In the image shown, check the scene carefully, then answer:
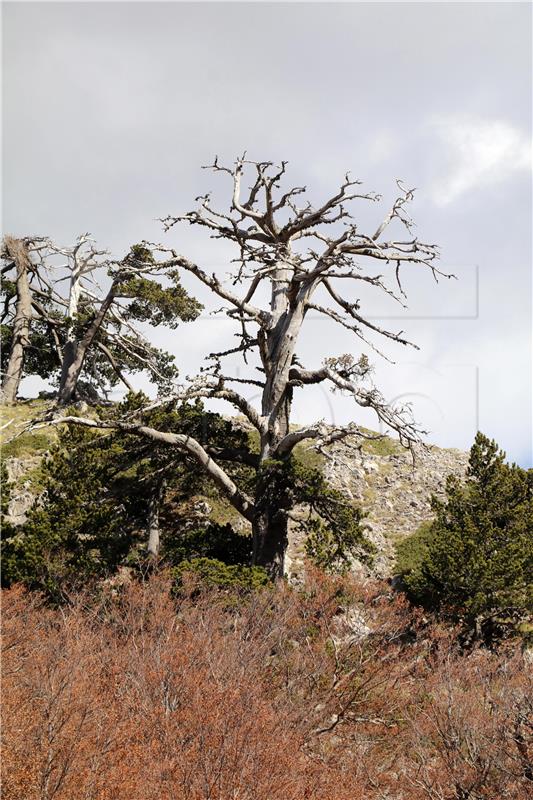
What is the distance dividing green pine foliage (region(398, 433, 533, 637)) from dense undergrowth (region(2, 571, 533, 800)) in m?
1.16

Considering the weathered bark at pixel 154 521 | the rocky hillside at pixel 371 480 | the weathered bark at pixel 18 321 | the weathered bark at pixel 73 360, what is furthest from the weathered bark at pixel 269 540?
the weathered bark at pixel 18 321

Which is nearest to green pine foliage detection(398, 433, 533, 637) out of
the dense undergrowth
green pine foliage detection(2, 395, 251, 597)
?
the dense undergrowth

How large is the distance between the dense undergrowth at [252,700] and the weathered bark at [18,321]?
627 inches

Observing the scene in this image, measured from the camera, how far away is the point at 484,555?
16.9 meters

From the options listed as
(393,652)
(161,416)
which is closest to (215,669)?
(393,652)

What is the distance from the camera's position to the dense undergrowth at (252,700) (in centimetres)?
785

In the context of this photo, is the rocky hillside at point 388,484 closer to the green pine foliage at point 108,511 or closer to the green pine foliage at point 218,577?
the green pine foliage at point 108,511

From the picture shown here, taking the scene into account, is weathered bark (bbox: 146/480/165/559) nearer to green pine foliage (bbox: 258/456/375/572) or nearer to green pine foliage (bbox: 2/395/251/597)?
green pine foliage (bbox: 2/395/251/597)

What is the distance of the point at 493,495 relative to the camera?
723 inches

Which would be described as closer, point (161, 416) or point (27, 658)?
point (27, 658)

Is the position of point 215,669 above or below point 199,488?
below

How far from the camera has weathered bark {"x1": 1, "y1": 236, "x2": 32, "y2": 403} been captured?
94.3 feet

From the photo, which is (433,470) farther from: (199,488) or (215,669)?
(215,669)

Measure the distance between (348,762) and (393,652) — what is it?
13.7ft
